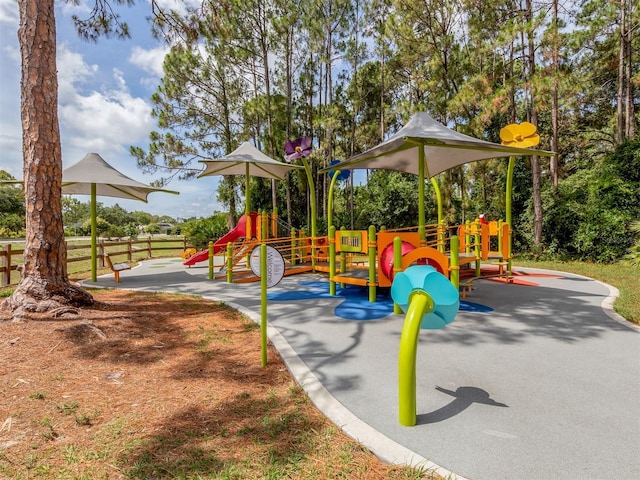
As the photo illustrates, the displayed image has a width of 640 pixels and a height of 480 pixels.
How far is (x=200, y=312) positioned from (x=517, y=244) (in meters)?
14.4

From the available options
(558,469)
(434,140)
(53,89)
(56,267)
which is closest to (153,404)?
(558,469)

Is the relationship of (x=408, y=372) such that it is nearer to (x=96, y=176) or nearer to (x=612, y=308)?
(x=612, y=308)

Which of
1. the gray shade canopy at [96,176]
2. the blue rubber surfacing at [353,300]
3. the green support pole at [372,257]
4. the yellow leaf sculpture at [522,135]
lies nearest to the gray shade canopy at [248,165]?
the gray shade canopy at [96,176]

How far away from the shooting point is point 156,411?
110 inches

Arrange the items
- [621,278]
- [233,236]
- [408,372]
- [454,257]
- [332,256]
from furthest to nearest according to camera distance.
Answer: [233,236], [621,278], [332,256], [454,257], [408,372]

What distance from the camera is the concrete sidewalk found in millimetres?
2164

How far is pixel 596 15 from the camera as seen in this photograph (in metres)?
15.4

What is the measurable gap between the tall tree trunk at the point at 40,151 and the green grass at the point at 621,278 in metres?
8.80

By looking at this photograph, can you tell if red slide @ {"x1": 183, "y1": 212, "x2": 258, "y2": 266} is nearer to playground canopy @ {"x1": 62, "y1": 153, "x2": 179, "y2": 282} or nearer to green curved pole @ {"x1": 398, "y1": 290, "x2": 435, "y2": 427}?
playground canopy @ {"x1": 62, "y1": 153, "x2": 179, "y2": 282}

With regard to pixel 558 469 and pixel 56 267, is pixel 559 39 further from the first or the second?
pixel 56 267

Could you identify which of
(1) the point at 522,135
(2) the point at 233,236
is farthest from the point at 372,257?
(2) the point at 233,236

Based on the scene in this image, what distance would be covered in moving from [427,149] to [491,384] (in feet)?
22.0

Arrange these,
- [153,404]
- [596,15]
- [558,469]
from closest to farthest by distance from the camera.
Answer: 1. [558,469]
2. [153,404]
3. [596,15]

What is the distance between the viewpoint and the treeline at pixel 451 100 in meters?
12.9
